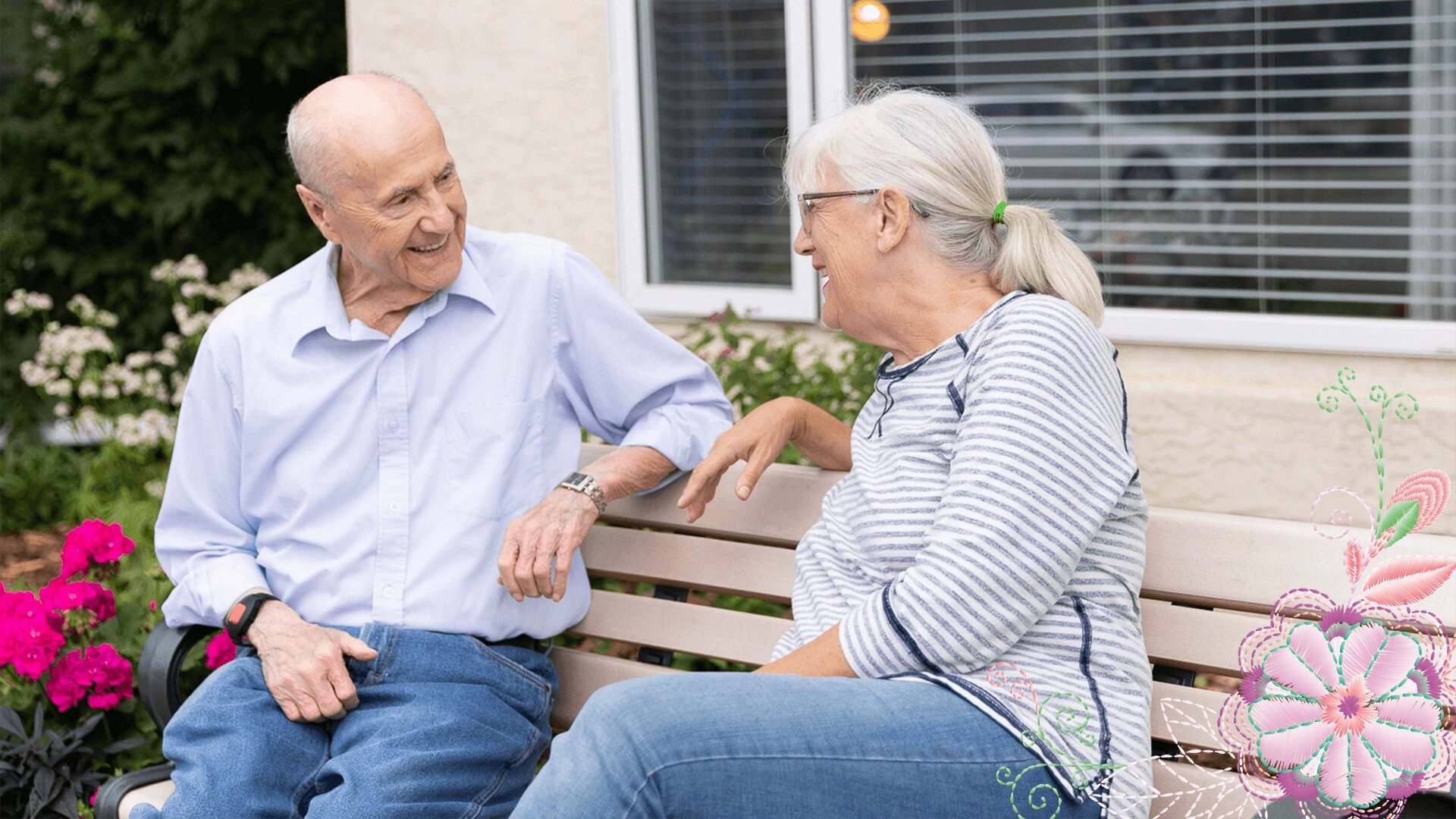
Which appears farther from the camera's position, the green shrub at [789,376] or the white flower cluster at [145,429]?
the white flower cluster at [145,429]

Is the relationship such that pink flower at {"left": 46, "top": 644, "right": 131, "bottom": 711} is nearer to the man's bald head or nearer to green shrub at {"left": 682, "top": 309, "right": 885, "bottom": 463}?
the man's bald head

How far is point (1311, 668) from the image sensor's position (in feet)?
4.42

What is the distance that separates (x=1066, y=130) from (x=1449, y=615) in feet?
9.68

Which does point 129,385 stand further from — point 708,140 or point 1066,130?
point 1066,130

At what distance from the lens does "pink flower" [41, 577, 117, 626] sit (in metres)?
3.04

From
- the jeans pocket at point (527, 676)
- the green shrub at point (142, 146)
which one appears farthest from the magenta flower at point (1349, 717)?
the green shrub at point (142, 146)

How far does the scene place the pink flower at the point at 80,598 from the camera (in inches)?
120

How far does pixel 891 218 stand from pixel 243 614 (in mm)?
1285

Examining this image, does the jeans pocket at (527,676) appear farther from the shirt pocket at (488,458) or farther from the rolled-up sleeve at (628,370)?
the rolled-up sleeve at (628,370)

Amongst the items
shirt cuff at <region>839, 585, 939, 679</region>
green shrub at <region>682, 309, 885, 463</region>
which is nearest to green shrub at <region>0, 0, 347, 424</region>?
green shrub at <region>682, 309, 885, 463</region>

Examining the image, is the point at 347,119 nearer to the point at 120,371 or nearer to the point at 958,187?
the point at 958,187

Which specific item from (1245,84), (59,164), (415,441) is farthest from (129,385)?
(1245,84)

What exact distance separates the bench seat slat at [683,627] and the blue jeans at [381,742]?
258mm

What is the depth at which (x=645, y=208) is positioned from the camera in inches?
200
